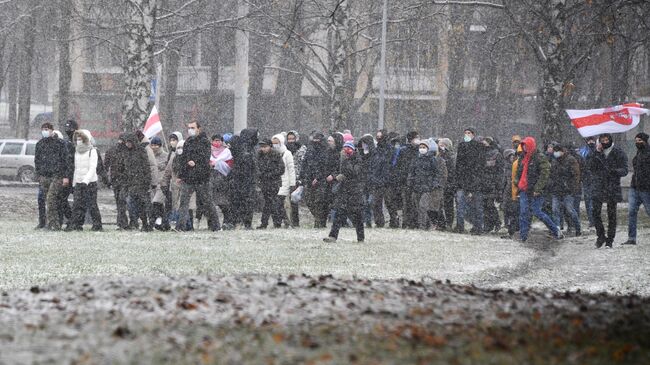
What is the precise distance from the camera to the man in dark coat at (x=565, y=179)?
25.8m

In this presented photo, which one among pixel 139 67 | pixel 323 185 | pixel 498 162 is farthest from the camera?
pixel 139 67

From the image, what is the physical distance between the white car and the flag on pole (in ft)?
90.9

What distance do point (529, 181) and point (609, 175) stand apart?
1940mm

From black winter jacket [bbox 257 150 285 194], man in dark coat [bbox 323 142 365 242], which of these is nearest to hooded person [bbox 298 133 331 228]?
black winter jacket [bbox 257 150 285 194]

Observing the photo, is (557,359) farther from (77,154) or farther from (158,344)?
(77,154)

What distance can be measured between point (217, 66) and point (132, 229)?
115 feet

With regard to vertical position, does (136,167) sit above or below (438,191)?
above

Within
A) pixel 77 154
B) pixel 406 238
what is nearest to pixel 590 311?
pixel 406 238

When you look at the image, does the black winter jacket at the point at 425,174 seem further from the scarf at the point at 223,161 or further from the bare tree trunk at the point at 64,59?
the bare tree trunk at the point at 64,59

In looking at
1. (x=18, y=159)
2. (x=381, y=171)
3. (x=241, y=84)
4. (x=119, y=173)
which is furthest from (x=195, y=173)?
(x=18, y=159)

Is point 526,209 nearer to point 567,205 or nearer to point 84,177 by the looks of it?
point 567,205

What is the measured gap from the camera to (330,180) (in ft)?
74.8

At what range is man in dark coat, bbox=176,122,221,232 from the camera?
22891mm

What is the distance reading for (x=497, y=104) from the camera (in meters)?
55.2
